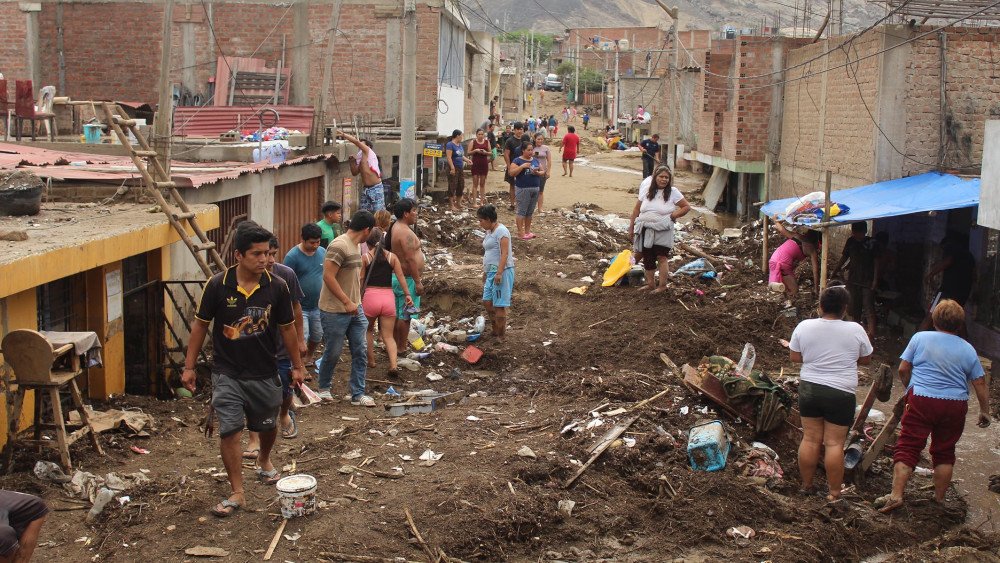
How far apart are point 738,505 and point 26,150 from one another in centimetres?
1091

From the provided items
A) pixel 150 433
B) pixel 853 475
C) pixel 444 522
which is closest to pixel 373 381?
pixel 150 433

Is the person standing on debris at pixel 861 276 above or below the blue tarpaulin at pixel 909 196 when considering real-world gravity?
below

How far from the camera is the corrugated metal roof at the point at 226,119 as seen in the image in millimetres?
20344

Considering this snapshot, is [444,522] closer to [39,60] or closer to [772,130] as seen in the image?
[772,130]

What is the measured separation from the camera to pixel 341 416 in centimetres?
821

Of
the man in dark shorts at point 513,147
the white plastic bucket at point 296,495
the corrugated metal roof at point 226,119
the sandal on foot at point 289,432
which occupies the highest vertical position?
the corrugated metal roof at point 226,119

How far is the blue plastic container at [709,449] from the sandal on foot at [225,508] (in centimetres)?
325

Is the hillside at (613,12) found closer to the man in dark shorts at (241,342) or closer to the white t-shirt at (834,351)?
the white t-shirt at (834,351)

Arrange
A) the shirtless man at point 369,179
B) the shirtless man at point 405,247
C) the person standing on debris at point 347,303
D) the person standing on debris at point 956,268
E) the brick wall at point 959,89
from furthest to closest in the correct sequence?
the shirtless man at point 369,179, the brick wall at point 959,89, the person standing on debris at point 956,268, the shirtless man at point 405,247, the person standing on debris at point 347,303

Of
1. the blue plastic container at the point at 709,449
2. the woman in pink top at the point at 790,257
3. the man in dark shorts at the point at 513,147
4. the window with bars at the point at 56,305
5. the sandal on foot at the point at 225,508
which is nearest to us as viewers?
the sandal on foot at the point at 225,508

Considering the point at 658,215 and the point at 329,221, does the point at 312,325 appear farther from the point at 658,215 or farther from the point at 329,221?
the point at 658,215

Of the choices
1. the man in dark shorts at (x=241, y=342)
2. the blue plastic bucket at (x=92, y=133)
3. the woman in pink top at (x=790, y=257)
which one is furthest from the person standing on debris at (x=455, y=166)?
the man in dark shorts at (x=241, y=342)

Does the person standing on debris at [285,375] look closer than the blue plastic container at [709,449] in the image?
Yes

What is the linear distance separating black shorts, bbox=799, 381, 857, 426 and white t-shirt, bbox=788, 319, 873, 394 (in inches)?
1.4
